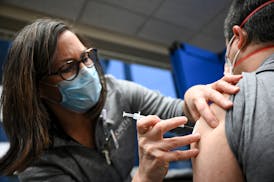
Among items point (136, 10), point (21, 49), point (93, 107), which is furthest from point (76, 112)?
point (136, 10)

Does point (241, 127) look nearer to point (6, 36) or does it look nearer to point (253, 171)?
point (253, 171)

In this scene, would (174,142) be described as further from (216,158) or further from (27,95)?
(27,95)

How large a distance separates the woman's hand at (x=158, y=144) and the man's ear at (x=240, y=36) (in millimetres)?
329

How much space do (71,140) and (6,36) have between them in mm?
2115

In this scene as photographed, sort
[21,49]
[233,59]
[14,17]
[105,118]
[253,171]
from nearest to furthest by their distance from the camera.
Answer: [253,171]
[233,59]
[21,49]
[105,118]
[14,17]

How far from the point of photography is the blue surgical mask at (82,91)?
104 cm

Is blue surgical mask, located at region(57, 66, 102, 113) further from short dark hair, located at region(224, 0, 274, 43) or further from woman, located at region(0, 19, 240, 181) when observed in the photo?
short dark hair, located at region(224, 0, 274, 43)

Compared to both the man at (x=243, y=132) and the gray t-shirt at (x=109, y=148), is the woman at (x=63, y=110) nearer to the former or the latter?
the gray t-shirt at (x=109, y=148)

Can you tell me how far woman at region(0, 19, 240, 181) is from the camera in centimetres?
93

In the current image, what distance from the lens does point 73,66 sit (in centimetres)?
103

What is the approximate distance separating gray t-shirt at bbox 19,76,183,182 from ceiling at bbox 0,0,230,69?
4.07 feet

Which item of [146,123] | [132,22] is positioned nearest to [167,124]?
[146,123]

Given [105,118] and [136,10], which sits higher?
[136,10]

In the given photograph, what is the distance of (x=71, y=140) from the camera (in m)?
1.03
